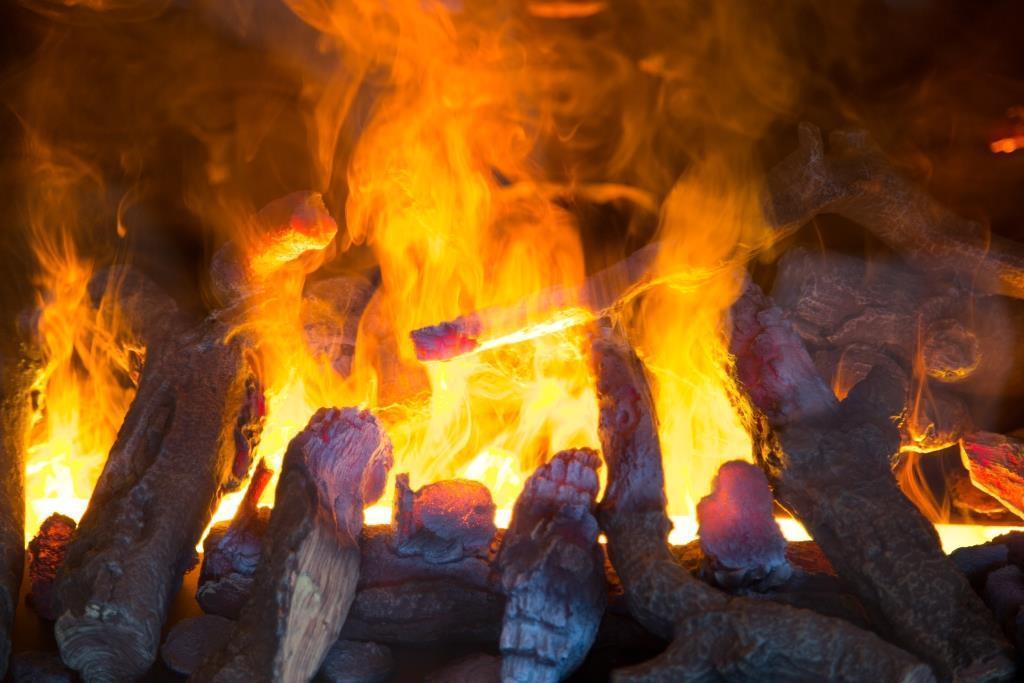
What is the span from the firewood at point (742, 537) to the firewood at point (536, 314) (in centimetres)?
124

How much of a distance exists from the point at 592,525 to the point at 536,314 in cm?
119

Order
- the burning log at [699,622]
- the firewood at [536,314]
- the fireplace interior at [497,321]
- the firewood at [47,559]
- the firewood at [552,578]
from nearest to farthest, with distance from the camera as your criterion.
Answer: the burning log at [699,622] → the firewood at [552,578] → the fireplace interior at [497,321] → the firewood at [47,559] → the firewood at [536,314]

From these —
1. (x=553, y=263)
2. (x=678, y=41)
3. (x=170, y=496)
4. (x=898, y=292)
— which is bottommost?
(x=170, y=496)

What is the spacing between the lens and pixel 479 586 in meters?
3.11

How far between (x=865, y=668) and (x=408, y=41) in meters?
3.94

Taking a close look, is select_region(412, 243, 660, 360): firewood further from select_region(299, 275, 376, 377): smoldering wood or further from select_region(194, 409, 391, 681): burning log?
select_region(299, 275, 376, 377): smoldering wood

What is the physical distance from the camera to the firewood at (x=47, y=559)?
3.38 m

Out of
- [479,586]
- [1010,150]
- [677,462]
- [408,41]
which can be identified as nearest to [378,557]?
[479,586]

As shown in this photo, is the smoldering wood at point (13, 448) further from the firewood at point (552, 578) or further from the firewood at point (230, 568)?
the firewood at point (552, 578)

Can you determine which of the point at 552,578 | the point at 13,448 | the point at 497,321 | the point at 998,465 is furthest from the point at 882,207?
the point at 13,448

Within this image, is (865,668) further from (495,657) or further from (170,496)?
(170,496)

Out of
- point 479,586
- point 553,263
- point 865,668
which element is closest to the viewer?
point 865,668

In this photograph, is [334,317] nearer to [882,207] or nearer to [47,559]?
[47,559]

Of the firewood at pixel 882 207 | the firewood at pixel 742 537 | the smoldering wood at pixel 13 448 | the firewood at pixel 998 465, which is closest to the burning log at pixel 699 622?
the firewood at pixel 742 537
